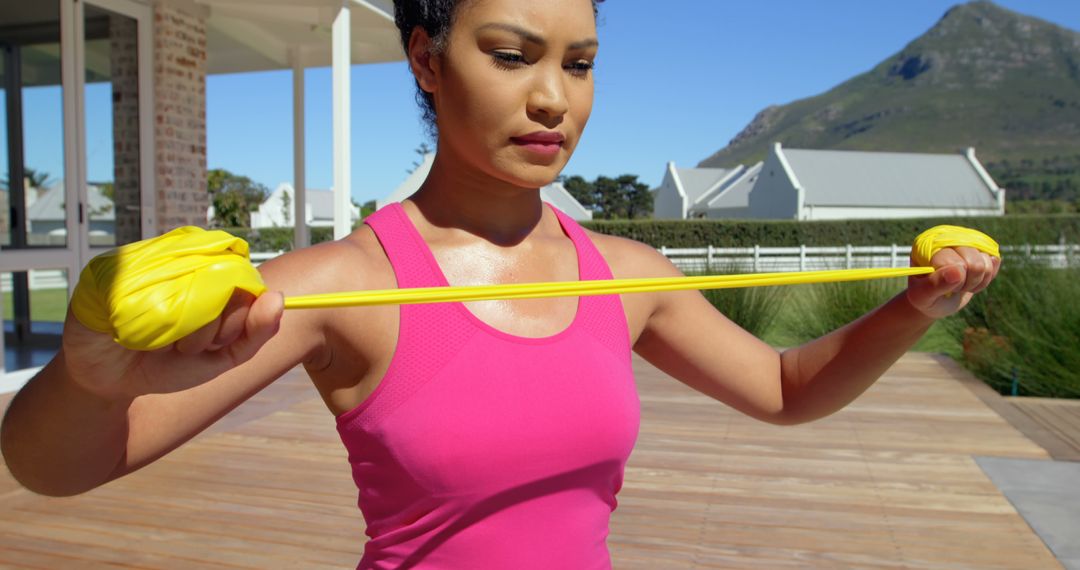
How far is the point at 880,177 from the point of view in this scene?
173ft

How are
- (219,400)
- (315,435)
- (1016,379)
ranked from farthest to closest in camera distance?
(1016,379), (315,435), (219,400)

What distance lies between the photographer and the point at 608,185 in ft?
277

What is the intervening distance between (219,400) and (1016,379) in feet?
19.4

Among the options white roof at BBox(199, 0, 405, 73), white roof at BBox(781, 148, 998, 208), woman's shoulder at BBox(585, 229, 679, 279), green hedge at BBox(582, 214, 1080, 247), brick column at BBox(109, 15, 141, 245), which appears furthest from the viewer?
white roof at BBox(781, 148, 998, 208)

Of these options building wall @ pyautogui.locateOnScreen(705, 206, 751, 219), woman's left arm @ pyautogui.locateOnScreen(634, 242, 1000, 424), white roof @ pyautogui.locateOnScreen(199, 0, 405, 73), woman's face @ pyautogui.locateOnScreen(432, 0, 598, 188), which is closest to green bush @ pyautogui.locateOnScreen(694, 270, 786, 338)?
white roof @ pyautogui.locateOnScreen(199, 0, 405, 73)

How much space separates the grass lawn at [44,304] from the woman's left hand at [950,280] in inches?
232

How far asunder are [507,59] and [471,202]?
211 millimetres

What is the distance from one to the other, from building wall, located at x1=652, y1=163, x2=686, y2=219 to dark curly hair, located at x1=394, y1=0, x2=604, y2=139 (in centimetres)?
6583

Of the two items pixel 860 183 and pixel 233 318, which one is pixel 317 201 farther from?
pixel 233 318

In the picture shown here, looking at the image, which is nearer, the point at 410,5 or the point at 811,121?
the point at 410,5

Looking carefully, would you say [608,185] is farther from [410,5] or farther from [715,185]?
[410,5]

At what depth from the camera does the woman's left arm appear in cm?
123

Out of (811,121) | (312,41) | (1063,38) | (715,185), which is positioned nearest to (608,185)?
(715,185)

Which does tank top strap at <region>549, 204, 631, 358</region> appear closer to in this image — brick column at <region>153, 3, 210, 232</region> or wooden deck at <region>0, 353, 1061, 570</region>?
wooden deck at <region>0, 353, 1061, 570</region>
